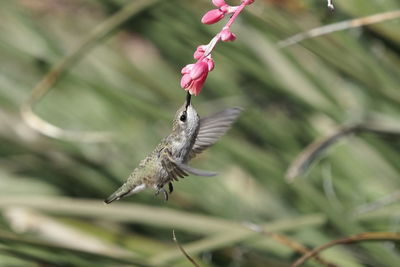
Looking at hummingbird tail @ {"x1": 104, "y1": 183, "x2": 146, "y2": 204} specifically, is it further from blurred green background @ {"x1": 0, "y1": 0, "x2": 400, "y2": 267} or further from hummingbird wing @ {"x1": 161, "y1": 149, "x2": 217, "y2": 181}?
blurred green background @ {"x1": 0, "y1": 0, "x2": 400, "y2": 267}

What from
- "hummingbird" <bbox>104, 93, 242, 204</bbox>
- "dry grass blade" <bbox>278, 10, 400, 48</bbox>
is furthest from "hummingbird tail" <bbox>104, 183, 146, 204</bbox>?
"dry grass blade" <bbox>278, 10, 400, 48</bbox>

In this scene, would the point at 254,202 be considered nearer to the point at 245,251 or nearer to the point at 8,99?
the point at 245,251

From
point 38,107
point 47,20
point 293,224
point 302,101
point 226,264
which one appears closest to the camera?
point 293,224

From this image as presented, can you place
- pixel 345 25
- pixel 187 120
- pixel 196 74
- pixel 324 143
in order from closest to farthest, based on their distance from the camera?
pixel 196 74 < pixel 187 120 < pixel 345 25 < pixel 324 143

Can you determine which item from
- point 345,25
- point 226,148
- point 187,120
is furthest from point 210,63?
point 226,148

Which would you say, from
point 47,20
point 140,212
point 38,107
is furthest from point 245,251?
point 47,20

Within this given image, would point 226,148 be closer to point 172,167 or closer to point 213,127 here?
point 213,127
